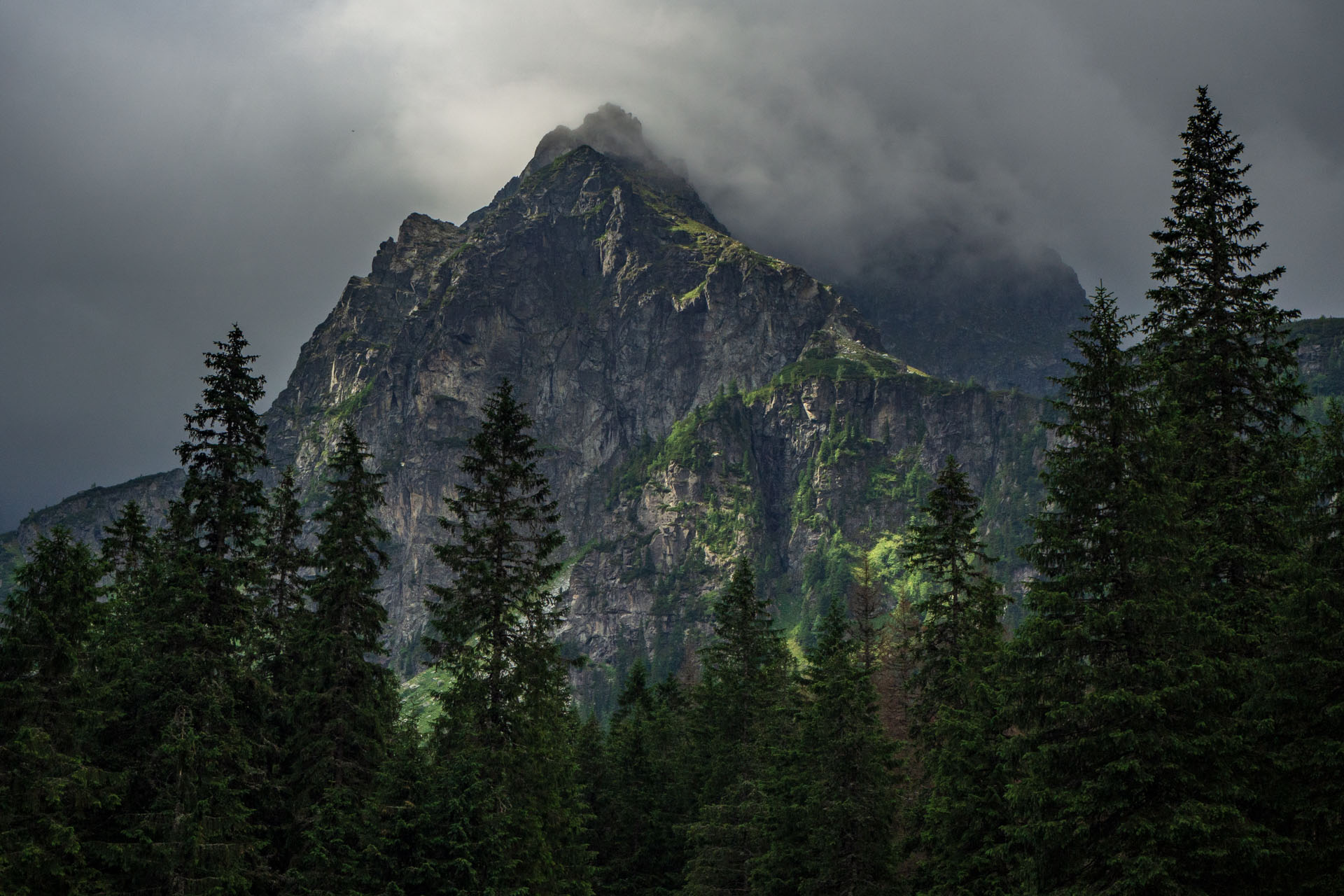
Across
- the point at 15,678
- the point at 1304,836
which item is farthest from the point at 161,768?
the point at 1304,836

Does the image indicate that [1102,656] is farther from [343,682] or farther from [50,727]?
[50,727]

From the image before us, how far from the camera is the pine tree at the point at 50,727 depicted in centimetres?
2252

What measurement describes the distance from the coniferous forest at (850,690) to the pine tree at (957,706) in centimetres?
13

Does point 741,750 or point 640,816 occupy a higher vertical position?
point 741,750

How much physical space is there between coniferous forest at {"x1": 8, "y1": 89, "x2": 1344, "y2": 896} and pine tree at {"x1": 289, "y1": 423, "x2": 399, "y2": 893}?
133 mm

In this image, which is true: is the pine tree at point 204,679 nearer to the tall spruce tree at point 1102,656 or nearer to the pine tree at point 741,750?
the pine tree at point 741,750

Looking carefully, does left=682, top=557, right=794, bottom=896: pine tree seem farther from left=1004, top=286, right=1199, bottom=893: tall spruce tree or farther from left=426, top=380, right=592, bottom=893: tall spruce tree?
left=1004, top=286, right=1199, bottom=893: tall spruce tree

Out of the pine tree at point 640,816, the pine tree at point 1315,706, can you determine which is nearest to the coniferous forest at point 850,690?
the pine tree at point 1315,706

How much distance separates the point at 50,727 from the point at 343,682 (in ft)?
27.0

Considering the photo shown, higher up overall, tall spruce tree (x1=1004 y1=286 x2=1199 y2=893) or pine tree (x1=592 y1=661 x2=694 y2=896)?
tall spruce tree (x1=1004 y1=286 x2=1199 y2=893)

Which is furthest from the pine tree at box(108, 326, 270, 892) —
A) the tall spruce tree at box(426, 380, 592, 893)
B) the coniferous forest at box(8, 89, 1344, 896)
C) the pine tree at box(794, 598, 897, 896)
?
the pine tree at box(794, 598, 897, 896)

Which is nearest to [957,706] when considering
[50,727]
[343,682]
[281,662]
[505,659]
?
[505,659]

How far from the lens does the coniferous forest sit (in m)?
18.6

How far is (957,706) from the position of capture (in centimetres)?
3084
